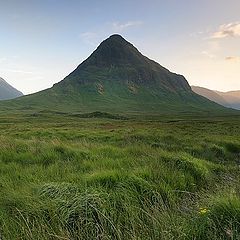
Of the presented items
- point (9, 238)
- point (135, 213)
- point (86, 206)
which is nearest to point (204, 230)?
point (135, 213)

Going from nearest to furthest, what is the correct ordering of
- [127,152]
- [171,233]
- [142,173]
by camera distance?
[171,233], [142,173], [127,152]

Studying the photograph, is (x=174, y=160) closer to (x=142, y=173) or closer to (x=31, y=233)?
(x=142, y=173)

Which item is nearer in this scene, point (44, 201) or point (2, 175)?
point (44, 201)

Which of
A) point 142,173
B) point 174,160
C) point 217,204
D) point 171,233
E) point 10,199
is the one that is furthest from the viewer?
point 174,160

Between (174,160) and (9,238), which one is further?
(174,160)

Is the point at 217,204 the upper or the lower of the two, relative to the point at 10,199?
upper

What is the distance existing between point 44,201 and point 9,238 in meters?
1.19

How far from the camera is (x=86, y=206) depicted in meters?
5.90

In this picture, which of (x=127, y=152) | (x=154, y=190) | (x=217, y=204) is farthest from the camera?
(x=127, y=152)

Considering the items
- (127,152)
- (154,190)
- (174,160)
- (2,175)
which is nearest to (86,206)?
(154,190)

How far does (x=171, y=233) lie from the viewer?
4.80 metres

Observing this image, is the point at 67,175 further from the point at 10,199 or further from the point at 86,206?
the point at 86,206

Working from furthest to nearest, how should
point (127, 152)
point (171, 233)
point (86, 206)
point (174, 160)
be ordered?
point (127, 152), point (174, 160), point (86, 206), point (171, 233)

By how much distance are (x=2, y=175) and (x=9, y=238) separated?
4200 mm
